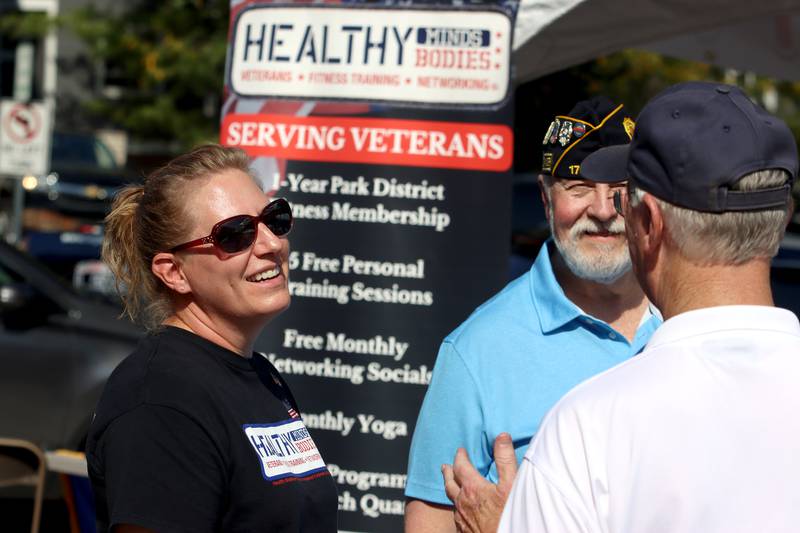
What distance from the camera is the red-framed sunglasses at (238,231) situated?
2.42m

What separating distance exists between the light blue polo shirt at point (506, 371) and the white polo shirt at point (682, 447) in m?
1.10

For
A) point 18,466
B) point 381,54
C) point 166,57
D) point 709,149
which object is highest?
point 166,57

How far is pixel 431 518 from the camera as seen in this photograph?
9.18 ft

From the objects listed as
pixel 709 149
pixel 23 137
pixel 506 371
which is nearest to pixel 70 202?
pixel 23 137

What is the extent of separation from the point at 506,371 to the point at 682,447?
124cm

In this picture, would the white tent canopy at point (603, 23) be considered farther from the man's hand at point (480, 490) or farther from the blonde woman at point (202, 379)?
the man's hand at point (480, 490)

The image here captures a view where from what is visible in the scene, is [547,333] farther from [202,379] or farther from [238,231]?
[202,379]

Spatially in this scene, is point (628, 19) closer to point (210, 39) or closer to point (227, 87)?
point (227, 87)

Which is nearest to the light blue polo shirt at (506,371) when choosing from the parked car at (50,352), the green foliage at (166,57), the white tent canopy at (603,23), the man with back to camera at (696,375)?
the man with back to camera at (696,375)

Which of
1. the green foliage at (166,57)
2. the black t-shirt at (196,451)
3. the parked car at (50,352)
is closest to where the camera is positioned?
the black t-shirt at (196,451)

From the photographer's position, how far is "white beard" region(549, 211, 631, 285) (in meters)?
2.92

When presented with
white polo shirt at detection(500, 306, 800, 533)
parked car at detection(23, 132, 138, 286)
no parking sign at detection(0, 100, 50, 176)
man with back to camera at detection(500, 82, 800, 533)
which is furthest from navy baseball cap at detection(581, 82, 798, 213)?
parked car at detection(23, 132, 138, 286)

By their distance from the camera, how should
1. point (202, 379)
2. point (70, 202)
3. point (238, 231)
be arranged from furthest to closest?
point (70, 202) < point (238, 231) < point (202, 379)

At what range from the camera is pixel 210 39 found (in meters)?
17.3
